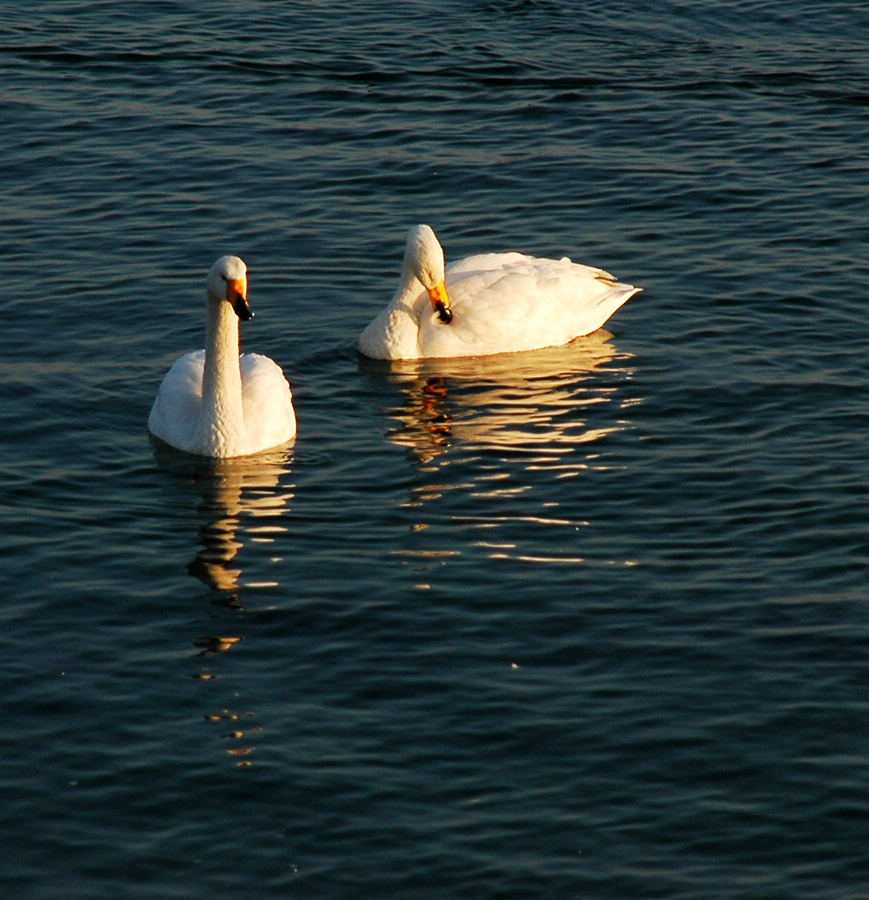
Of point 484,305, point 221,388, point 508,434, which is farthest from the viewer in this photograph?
point 484,305

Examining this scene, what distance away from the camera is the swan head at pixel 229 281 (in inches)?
539

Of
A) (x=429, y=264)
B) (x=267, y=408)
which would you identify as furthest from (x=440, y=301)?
(x=267, y=408)

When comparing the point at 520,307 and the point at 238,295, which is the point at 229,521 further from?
the point at 520,307

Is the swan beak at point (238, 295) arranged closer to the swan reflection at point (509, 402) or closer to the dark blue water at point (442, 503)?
the dark blue water at point (442, 503)

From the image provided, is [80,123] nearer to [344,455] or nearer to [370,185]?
[370,185]

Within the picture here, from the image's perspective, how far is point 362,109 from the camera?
76.9 ft

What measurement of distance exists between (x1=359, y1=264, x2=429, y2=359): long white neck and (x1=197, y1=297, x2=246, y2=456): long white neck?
102 inches

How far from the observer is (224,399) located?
14055mm

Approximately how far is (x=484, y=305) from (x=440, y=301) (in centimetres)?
45

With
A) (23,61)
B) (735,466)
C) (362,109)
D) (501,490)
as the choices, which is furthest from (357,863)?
(23,61)

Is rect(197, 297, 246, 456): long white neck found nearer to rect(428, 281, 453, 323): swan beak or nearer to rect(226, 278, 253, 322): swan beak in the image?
rect(226, 278, 253, 322): swan beak

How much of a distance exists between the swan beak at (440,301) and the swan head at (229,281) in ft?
10.5

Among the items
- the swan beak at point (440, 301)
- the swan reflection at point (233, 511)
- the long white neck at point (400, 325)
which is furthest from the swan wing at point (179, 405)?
the swan beak at point (440, 301)

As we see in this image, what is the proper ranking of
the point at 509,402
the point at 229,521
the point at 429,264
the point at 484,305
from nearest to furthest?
the point at 229,521
the point at 509,402
the point at 429,264
the point at 484,305
